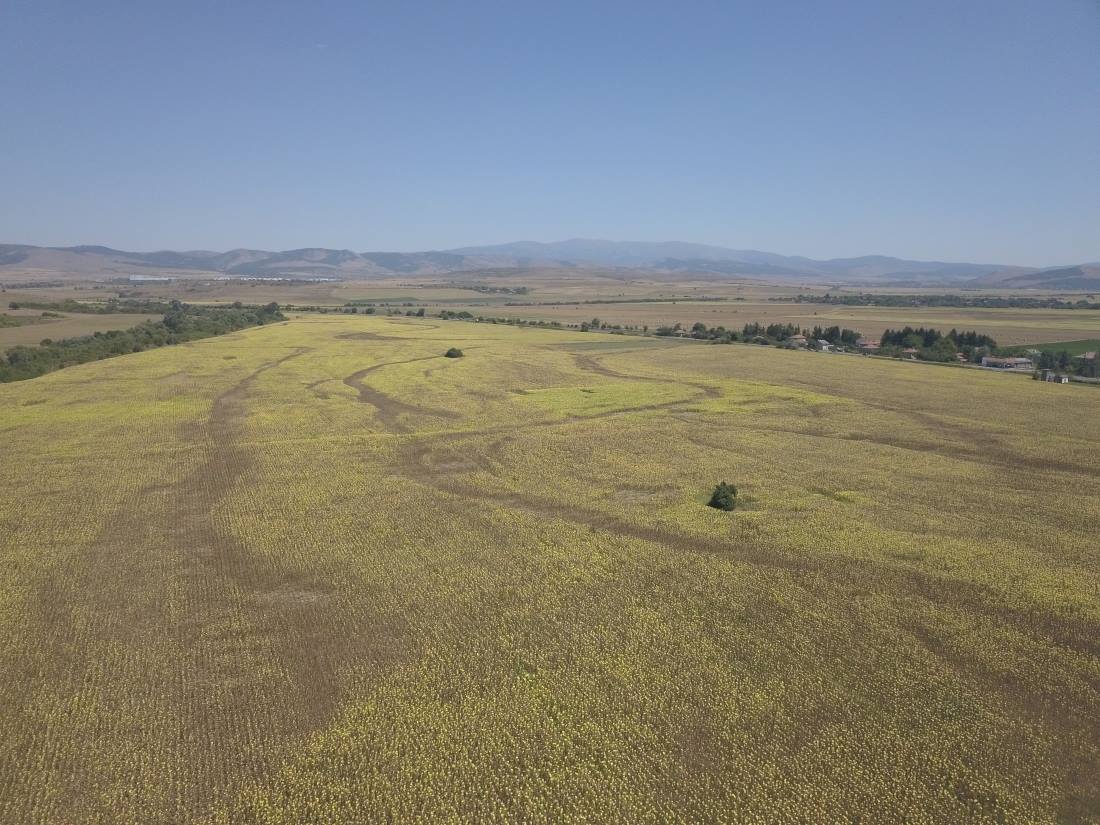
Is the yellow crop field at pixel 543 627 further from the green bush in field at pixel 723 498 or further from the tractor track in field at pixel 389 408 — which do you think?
the tractor track in field at pixel 389 408

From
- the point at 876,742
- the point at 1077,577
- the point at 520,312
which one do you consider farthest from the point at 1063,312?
the point at 876,742

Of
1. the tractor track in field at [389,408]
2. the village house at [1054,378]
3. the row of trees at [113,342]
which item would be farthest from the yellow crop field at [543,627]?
the village house at [1054,378]

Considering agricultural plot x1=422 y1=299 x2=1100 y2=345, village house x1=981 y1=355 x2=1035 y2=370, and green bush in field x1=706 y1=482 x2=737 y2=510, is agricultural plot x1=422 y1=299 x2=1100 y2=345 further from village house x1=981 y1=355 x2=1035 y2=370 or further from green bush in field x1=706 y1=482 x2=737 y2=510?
green bush in field x1=706 y1=482 x2=737 y2=510

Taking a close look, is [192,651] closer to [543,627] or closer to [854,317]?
[543,627]


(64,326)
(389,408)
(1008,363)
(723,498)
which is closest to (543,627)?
(723,498)

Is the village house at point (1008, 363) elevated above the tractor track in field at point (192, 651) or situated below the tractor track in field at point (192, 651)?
above
